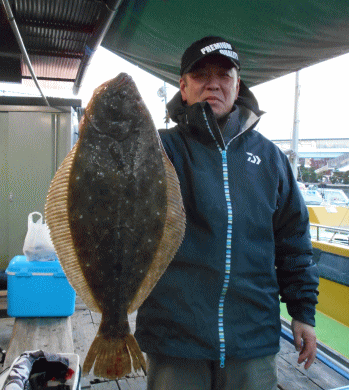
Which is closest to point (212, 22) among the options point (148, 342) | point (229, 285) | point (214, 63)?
point (214, 63)

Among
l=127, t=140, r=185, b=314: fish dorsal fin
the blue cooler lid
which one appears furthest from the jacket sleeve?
the blue cooler lid

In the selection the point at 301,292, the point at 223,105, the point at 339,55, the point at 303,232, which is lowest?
the point at 301,292

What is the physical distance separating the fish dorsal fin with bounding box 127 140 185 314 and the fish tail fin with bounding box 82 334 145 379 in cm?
12

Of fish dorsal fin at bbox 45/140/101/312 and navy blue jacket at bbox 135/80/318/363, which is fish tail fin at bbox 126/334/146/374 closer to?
fish dorsal fin at bbox 45/140/101/312

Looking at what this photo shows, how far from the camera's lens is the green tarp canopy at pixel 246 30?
2.77 metres

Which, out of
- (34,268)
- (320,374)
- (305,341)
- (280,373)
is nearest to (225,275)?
(305,341)

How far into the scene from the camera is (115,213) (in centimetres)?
131

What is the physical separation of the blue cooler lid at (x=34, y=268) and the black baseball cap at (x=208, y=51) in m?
3.14

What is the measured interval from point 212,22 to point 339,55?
123cm

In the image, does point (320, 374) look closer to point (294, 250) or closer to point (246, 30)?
point (294, 250)

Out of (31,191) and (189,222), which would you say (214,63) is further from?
(31,191)

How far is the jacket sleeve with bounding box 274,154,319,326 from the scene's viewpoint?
73.8 inches

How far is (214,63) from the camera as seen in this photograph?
183 cm

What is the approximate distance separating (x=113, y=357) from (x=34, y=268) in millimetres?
3263
